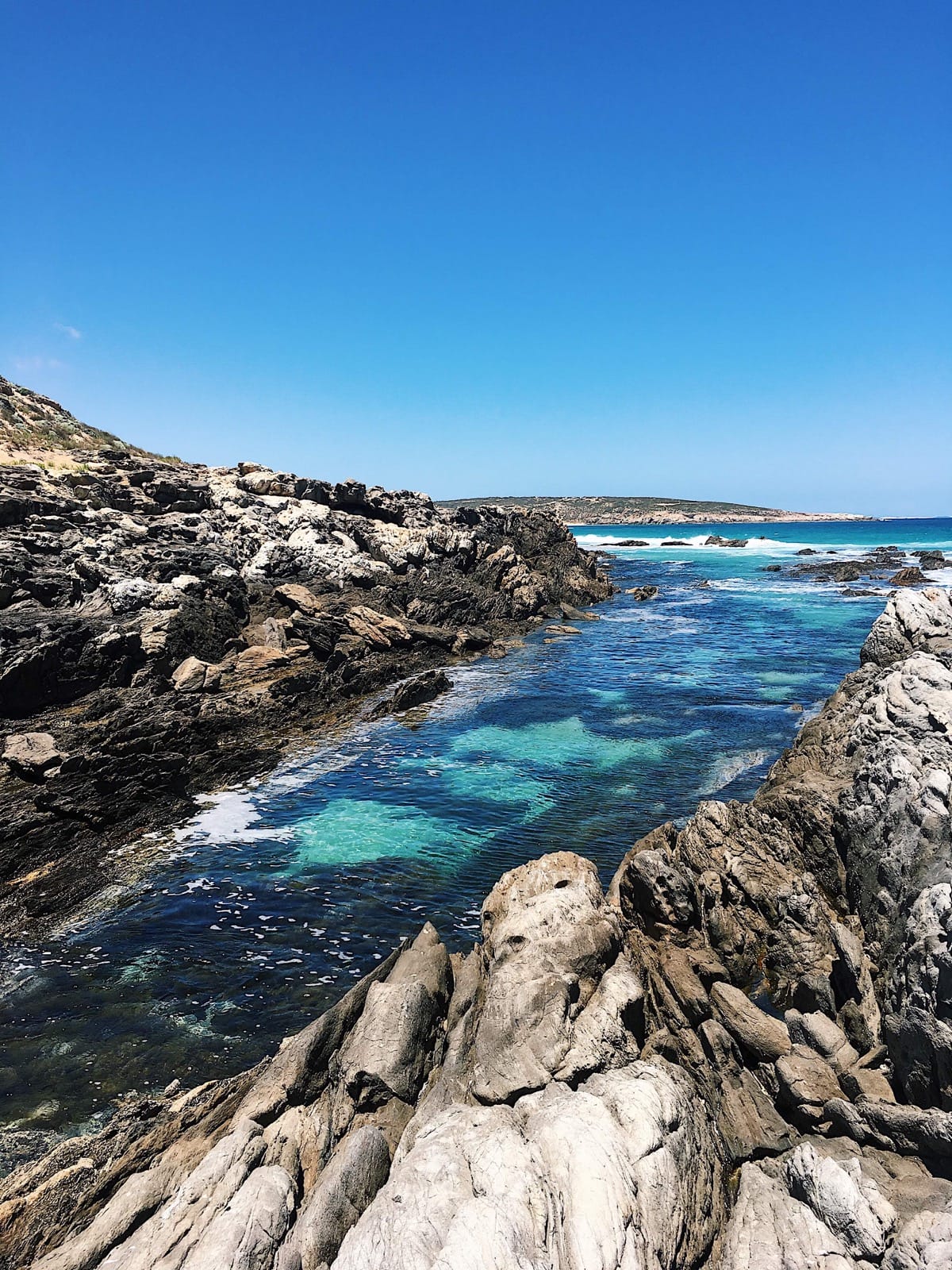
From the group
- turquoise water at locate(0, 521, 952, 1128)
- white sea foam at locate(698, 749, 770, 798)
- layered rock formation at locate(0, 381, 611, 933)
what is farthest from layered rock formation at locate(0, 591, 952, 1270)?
layered rock formation at locate(0, 381, 611, 933)

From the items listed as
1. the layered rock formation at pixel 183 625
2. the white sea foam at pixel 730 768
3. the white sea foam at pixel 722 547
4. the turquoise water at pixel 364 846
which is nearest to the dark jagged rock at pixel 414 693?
the layered rock formation at pixel 183 625

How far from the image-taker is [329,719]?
2920cm

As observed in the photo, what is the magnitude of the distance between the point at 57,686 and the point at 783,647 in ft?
134

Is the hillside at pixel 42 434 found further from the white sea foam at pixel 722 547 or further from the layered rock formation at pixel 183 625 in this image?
the white sea foam at pixel 722 547

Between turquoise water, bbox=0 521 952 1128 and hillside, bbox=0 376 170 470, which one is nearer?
turquoise water, bbox=0 521 952 1128

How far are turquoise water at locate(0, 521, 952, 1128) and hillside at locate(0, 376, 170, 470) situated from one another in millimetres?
40854

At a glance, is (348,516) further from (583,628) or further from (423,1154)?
(423,1154)

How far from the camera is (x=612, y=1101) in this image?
24.9ft

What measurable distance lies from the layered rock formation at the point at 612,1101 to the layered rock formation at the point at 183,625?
969cm

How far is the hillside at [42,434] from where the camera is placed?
2108 inches

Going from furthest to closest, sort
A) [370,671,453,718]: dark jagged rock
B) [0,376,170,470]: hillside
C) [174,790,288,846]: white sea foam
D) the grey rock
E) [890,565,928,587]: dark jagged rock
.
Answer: [890,565,928,587]: dark jagged rock → [0,376,170,470]: hillside → [370,671,453,718]: dark jagged rock → [174,790,288,846]: white sea foam → the grey rock

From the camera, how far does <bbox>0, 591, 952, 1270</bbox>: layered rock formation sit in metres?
6.38

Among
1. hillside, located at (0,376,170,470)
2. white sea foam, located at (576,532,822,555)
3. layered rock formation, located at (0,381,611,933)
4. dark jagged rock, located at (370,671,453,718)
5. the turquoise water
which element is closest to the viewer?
the turquoise water

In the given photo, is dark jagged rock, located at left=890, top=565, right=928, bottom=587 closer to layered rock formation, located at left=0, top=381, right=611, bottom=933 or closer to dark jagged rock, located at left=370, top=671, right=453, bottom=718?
layered rock formation, located at left=0, top=381, right=611, bottom=933
